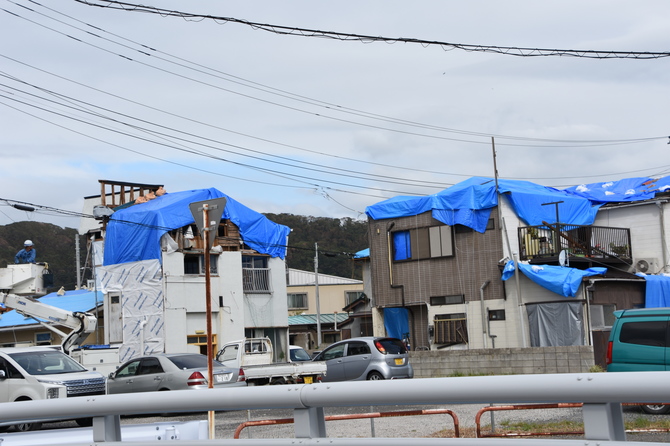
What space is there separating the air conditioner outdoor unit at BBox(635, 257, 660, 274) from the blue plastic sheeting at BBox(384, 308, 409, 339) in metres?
10.3

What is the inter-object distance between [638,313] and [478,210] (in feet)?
62.2

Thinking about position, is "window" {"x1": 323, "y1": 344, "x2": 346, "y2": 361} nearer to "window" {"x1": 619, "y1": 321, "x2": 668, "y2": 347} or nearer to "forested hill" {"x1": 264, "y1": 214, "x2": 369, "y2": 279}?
"window" {"x1": 619, "y1": 321, "x2": 668, "y2": 347}

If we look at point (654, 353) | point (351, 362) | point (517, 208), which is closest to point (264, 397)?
point (654, 353)

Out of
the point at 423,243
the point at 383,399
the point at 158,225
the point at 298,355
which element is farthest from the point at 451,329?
the point at 383,399

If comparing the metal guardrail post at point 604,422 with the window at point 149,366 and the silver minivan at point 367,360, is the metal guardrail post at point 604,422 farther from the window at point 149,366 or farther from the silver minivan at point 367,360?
the silver minivan at point 367,360

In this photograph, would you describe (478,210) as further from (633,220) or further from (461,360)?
(461,360)

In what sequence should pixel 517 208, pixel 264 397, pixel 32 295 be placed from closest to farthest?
pixel 264 397 < pixel 517 208 < pixel 32 295

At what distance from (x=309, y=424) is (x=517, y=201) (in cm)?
2987

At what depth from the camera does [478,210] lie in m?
33.0

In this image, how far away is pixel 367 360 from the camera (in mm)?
23141

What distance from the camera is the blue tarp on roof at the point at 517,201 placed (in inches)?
1291

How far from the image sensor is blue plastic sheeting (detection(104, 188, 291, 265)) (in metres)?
36.8

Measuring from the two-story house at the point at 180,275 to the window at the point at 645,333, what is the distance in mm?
25240

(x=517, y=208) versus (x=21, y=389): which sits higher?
(x=517, y=208)
